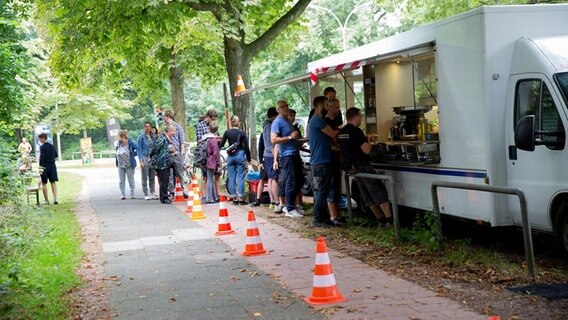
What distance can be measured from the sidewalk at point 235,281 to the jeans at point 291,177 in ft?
3.10

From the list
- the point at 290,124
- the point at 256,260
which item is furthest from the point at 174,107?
the point at 256,260

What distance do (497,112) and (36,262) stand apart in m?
6.01

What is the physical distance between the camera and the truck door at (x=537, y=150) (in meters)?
7.68

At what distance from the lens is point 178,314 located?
626 centimetres

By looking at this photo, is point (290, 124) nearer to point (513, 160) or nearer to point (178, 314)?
point (513, 160)

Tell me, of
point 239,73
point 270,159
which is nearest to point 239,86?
point 239,73

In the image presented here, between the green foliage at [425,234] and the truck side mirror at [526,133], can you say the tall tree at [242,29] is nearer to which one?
the green foliage at [425,234]

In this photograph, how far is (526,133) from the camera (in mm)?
7820

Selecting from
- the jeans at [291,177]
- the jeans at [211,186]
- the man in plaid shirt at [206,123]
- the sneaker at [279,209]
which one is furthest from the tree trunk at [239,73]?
the jeans at [291,177]

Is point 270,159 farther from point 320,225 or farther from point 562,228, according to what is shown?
point 562,228

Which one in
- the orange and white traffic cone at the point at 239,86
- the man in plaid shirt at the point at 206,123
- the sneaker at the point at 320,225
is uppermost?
the orange and white traffic cone at the point at 239,86

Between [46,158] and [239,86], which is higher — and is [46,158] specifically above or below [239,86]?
below

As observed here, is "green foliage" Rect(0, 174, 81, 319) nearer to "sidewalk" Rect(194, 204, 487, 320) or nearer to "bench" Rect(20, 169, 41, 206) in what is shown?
"bench" Rect(20, 169, 41, 206)

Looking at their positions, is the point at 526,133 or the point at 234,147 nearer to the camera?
the point at 526,133
